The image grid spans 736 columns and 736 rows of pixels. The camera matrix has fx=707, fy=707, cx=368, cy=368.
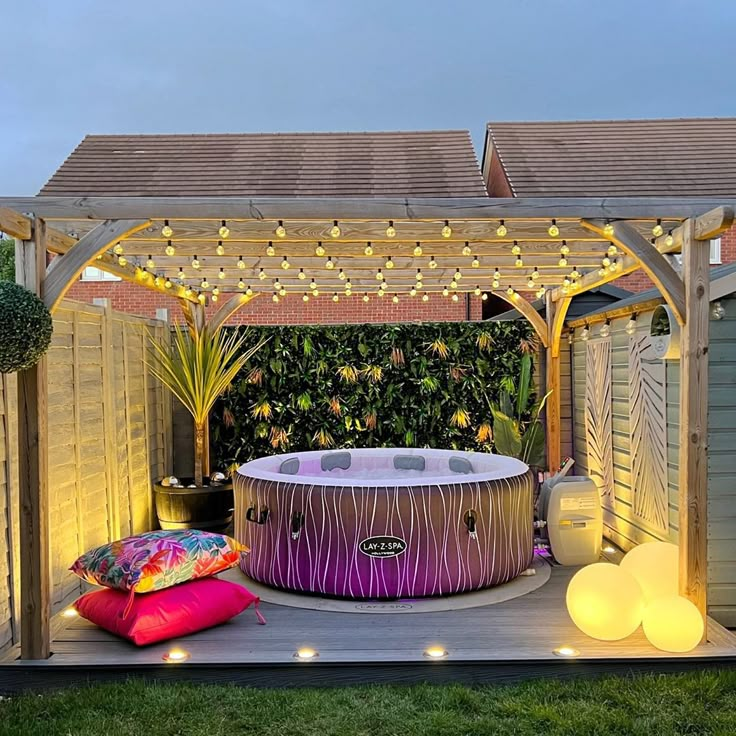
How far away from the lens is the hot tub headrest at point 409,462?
19.7ft

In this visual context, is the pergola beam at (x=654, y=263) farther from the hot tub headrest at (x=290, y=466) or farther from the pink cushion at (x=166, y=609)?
the hot tub headrest at (x=290, y=466)

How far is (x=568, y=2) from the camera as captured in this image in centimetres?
2433

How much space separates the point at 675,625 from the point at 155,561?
2537 mm

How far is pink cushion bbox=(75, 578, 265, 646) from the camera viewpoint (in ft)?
11.4

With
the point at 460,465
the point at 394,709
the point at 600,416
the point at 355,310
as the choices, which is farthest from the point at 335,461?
the point at 355,310

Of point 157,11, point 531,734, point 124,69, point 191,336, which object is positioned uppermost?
point 124,69

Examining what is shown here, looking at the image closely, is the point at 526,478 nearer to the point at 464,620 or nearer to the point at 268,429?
the point at 464,620

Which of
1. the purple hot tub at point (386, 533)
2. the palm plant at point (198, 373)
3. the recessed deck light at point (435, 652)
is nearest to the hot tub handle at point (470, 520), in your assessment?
the purple hot tub at point (386, 533)

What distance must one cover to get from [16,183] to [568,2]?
35131 mm

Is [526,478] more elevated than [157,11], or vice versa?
[157,11]

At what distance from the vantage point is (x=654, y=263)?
3506 mm

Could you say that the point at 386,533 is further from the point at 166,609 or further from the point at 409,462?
the point at 409,462

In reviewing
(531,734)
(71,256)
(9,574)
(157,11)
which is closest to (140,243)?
(71,256)

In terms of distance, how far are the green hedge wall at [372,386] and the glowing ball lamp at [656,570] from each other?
301 cm
